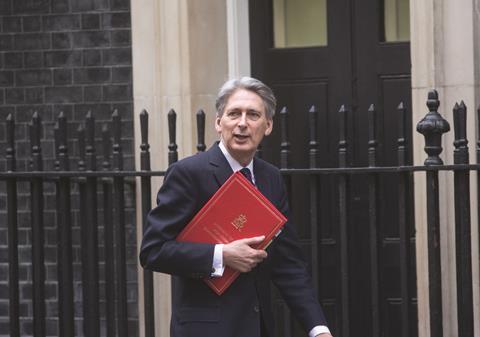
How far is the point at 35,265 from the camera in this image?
23.8ft

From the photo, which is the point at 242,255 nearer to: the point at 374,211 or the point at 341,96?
the point at 374,211

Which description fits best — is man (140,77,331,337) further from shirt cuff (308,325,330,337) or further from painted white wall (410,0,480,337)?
painted white wall (410,0,480,337)

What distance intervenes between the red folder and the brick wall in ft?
11.8

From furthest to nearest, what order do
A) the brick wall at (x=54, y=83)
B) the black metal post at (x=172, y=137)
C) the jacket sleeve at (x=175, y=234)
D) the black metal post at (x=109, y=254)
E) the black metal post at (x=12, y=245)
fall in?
the brick wall at (x=54, y=83)
the black metal post at (x=12, y=245)
the black metal post at (x=109, y=254)
the black metal post at (x=172, y=137)
the jacket sleeve at (x=175, y=234)

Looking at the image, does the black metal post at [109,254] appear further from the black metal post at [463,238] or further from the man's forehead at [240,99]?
the man's forehead at [240,99]

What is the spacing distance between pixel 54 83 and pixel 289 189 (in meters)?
2.44

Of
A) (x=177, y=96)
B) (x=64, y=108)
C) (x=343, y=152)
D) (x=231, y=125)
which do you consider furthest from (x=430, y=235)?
(x=64, y=108)

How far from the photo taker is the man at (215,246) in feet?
15.9

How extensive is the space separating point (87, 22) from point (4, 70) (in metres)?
0.63

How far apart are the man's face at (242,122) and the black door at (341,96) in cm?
327

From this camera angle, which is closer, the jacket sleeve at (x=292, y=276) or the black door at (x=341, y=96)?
the jacket sleeve at (x=292, y=276)

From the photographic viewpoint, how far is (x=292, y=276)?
5.16m

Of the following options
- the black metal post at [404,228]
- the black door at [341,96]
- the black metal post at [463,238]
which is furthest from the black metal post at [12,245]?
the black metal post at [463,238]

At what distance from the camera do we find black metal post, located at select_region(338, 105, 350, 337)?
6500 mm
